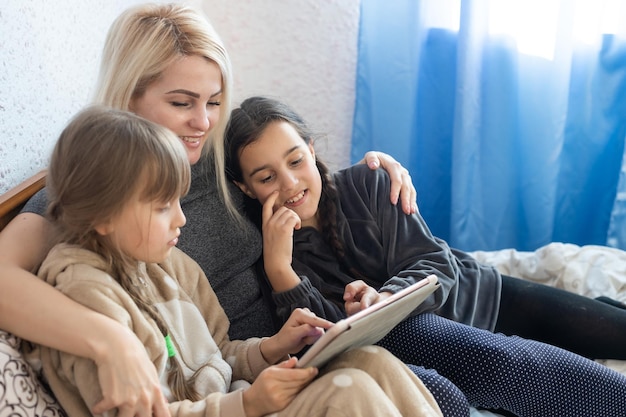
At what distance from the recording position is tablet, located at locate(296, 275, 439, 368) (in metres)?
0.89

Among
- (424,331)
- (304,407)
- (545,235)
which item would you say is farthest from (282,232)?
(545,235)

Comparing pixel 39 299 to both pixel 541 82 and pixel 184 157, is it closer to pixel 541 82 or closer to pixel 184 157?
pixel 184 157

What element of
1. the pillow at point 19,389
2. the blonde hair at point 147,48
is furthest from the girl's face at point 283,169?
the pillow at point 19,389

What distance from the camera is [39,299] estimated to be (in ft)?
3.08

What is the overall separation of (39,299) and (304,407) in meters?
0.40

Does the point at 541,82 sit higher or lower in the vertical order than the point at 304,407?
higher

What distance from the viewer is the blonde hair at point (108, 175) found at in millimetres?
974

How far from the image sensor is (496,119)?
203cm

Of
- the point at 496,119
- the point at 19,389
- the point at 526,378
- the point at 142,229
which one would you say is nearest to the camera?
the point at 19,389

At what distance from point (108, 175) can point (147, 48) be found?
42cm

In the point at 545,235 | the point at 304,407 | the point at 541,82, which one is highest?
the point at 541,82

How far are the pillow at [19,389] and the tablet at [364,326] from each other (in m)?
0.35

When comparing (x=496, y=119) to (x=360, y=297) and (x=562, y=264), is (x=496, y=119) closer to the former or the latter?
(x=562, y=264)

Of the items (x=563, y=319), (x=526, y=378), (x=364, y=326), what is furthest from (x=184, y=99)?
(x=563, y=319)
